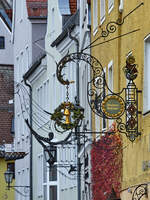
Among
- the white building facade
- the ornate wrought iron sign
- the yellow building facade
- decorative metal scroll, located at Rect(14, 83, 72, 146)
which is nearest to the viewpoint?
the yellow building facade

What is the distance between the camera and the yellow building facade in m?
20.2

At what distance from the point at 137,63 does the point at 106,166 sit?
16.9 feet

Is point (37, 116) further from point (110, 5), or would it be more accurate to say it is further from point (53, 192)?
point (110, 5)

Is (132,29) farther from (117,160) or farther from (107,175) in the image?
(107,175)

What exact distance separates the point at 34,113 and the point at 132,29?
2441 cm

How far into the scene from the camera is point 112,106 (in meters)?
19.1

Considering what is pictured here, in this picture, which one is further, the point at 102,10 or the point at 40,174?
the point at 40,174

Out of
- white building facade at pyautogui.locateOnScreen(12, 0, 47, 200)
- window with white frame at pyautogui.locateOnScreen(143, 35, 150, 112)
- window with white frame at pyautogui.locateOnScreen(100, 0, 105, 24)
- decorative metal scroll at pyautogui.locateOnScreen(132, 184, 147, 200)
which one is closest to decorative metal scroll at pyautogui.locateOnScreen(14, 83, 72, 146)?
white building facade at pyautogui.locateOnScreen(12, 0, 47, 200)

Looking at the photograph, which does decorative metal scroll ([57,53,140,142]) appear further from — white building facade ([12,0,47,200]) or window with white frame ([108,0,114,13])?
white building facade ([12,0,47,200])

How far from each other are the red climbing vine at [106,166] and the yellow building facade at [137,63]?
58 cm

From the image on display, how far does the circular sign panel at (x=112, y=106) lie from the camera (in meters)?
19.0

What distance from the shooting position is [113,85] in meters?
25.0

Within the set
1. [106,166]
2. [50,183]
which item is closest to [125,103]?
[106,166]

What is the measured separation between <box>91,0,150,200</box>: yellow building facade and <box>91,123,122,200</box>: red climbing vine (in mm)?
584
